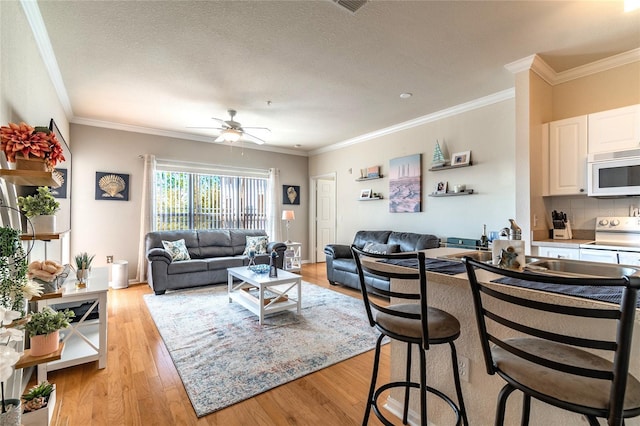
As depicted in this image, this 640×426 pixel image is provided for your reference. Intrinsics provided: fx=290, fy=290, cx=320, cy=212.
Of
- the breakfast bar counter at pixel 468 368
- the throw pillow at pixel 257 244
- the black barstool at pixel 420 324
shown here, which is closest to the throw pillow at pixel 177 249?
the throw pillow at pixel 257 244

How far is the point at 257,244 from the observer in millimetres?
5375

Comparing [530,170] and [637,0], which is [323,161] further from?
[637,0]

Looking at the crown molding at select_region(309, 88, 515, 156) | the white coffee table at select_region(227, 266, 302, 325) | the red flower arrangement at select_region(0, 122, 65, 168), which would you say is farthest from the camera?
the crown molding at select_region(309, 88, 515, 156)

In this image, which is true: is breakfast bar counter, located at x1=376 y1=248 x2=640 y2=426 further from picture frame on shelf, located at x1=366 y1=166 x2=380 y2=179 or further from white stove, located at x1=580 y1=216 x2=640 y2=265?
picture frame on shelf, located at x1=366 y1=166 x2=380 y2=179

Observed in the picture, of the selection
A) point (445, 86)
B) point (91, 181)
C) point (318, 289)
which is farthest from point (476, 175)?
point (91, 181)

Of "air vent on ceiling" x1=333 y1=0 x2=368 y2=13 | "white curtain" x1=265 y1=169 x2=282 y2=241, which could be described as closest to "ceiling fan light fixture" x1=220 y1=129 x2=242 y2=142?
"air vent on ceiling" x1=333 y1=0 x2=368 y2=13

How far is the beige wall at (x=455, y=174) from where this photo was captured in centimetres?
368

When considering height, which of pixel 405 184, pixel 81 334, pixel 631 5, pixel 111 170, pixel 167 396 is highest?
pixel 631 5

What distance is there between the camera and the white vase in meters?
1.78

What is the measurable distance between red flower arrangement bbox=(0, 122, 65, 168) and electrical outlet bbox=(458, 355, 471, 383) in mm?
2577

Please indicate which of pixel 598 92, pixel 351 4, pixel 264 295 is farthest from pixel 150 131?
pixel 598 92

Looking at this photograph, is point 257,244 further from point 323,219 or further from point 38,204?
point 38,204

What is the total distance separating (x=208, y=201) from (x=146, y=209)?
3.76 ft

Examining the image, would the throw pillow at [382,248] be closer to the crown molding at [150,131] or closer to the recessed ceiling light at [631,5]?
the recessed ceiling light at [631,5]
